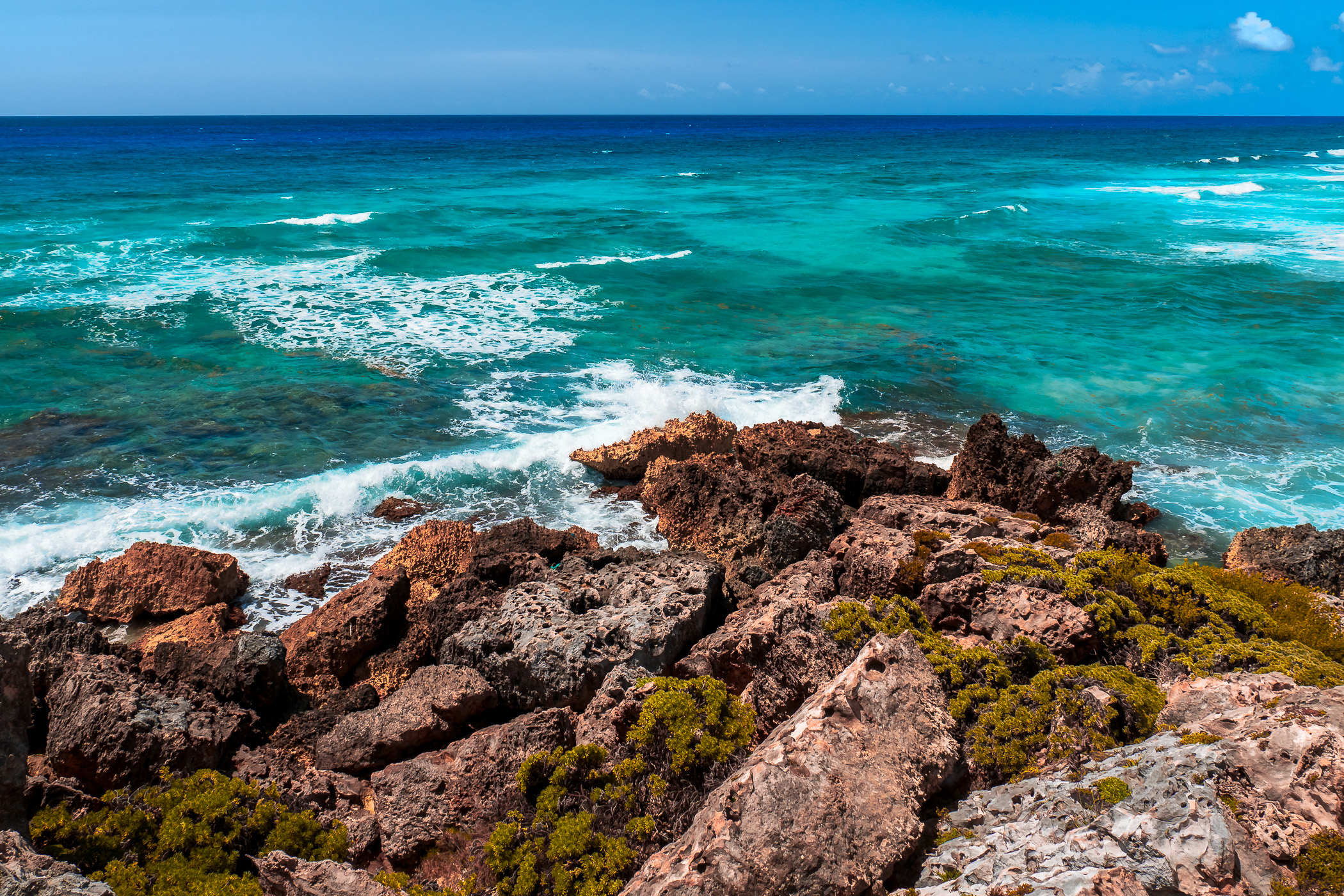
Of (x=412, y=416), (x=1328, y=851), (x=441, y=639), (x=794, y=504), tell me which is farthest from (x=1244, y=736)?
(x=412, y=416)

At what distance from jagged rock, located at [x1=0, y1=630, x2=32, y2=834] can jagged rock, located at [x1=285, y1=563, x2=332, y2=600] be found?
17.7 feet

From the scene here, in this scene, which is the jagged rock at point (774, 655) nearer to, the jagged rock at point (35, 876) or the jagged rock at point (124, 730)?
Result: the jagged rock at point (124, 730)

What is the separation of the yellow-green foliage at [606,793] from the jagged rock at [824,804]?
51 cm

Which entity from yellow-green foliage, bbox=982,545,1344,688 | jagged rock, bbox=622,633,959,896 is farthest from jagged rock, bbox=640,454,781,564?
jagged rock, bbox=622,633,959,896

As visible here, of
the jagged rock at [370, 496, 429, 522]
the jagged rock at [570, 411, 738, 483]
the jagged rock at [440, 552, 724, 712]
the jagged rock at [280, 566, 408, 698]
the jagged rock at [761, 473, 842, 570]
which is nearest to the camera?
the jagged rock at [440, 552, 724, 712]

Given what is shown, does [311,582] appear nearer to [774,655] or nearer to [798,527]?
[798,527]

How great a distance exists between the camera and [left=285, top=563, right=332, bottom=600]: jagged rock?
11.4 metres

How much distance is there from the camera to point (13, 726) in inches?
227

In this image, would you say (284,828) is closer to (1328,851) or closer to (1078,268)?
(1328,851)

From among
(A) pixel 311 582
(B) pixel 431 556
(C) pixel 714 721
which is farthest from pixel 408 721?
(A) pixel 311 582

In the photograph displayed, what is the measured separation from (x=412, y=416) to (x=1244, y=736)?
1599 centimetres

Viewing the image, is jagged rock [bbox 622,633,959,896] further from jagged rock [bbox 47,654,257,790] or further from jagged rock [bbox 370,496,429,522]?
jagged rock [bbox 370,496,429,522]

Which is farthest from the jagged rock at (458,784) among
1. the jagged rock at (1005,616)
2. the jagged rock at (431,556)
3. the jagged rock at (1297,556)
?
the jagged rock at (1297,556)

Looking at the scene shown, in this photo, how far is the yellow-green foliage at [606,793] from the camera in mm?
5688
